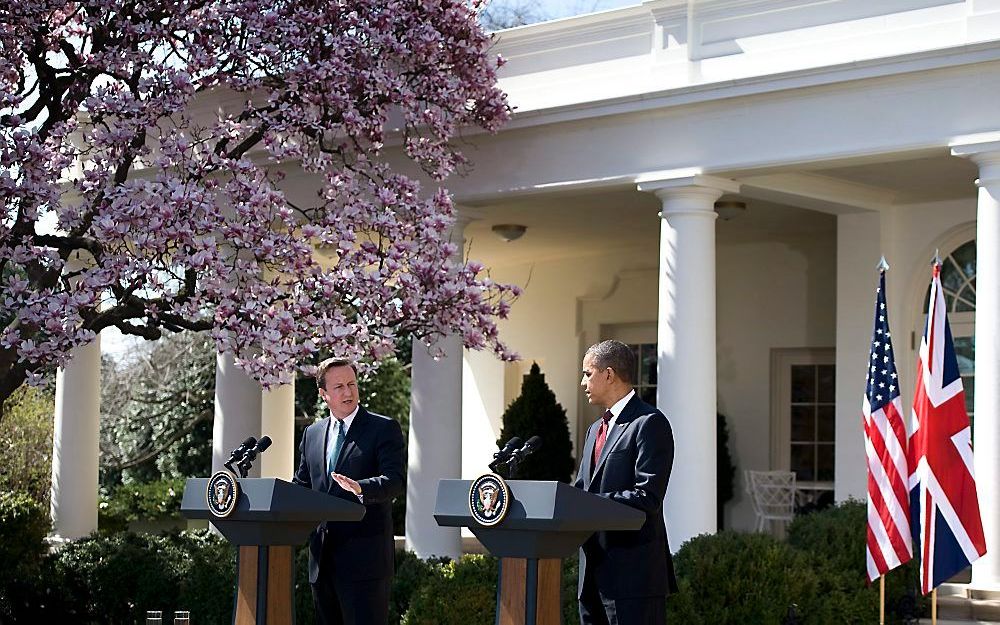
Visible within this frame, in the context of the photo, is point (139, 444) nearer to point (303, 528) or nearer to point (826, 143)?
point (826, 143)

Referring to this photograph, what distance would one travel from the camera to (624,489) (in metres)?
5.80

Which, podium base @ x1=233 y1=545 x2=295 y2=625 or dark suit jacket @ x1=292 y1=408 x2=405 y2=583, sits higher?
dark suit jacket @ x1=292 y1=408 x2=405 y2=583

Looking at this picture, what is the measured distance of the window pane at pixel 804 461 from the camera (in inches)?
657

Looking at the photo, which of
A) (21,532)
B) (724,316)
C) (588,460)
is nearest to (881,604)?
(588,460)

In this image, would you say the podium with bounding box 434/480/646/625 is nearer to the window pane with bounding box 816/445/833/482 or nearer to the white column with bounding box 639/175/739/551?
the white column with bounding box 639/175/739/551

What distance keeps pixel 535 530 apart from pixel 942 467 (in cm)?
494

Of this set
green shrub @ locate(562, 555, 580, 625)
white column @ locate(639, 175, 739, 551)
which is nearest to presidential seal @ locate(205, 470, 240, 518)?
green shrub @ locate(562, 555, 580, 625)

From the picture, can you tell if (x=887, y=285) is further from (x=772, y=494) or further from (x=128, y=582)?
(x=128, y=582)

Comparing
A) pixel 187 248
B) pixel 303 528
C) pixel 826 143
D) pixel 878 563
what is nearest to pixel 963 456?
pixel 878 563

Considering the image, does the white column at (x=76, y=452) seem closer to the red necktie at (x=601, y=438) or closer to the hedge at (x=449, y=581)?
the hedge at (x=449, y=581)

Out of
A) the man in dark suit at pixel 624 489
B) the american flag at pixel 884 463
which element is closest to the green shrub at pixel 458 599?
the american flag at pixel 884 463

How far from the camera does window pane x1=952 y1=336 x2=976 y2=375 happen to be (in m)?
13.9

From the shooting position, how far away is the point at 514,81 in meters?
12.9

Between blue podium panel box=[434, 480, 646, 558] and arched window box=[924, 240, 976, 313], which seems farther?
arched window box=[924, 240, 976, 313]
